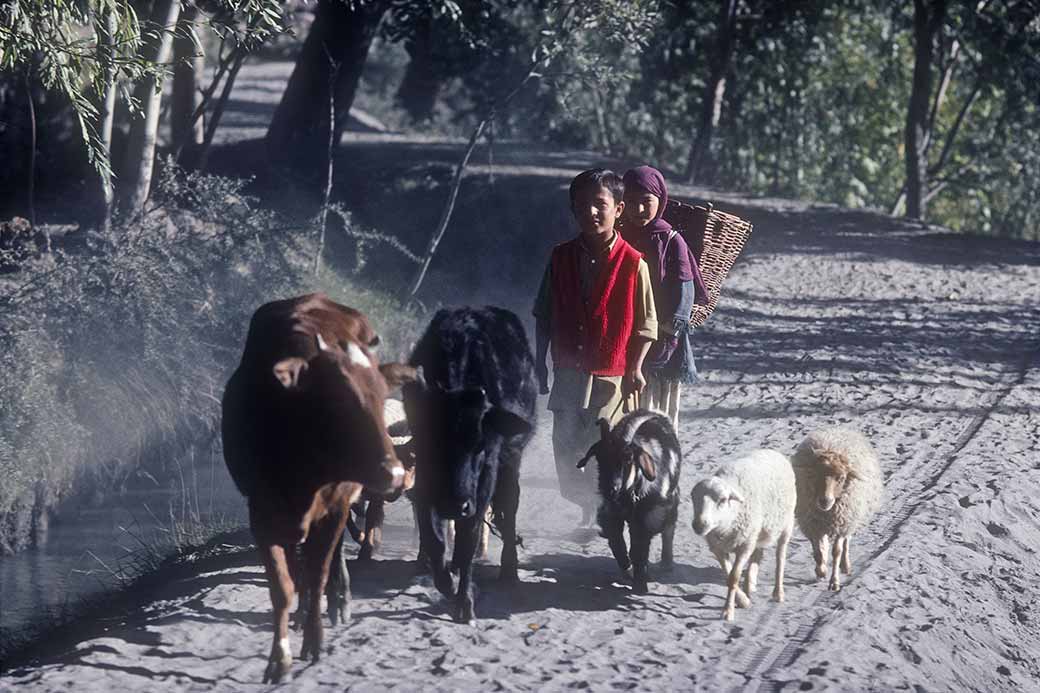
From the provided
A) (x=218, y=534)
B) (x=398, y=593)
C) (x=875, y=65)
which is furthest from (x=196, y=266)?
(x=875, y=65)

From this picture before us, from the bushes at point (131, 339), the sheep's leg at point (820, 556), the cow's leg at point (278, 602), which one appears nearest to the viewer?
the cow's leg at point (278, 602)

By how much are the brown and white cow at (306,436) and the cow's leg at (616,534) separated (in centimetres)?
167

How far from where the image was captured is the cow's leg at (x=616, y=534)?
23.7 feet

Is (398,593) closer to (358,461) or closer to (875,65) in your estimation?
(358,461)

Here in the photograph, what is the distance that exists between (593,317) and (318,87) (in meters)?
12.1

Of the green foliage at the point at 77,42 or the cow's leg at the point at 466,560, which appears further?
the green foliage at the point at 77,42

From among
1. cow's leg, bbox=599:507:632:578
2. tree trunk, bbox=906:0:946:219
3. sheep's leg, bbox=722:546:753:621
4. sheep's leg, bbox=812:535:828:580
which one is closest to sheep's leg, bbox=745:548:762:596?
sheep's leg, bbox=722:546:753:621

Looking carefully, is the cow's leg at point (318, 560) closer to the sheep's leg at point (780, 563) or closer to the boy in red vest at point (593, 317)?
the boy in red vest at point (593, 317)

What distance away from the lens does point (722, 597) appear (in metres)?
7.36

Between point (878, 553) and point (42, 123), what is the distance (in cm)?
1377

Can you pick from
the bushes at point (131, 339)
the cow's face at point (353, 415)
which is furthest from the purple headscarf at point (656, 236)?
the bushes at point (131, 339)

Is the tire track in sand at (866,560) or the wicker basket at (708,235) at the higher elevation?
the wicker basket at (708,235)

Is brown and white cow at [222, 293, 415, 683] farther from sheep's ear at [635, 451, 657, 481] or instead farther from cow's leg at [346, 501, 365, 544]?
sheep's ear at [635, 451, 657, 481]

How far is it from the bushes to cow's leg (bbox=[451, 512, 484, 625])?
523 centimetres
